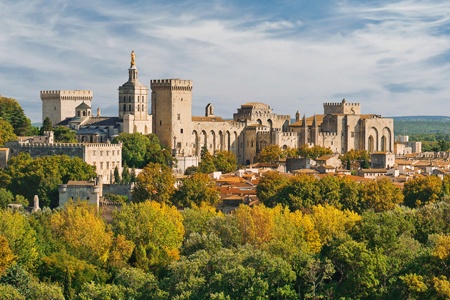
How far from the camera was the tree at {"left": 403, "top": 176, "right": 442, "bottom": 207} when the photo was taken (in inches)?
2849

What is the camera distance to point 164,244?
56.2 metres

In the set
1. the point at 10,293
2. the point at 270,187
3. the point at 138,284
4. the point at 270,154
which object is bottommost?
the point at 10,293

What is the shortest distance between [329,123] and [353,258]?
238 ft

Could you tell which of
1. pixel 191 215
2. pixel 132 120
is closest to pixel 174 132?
pixel 132 120

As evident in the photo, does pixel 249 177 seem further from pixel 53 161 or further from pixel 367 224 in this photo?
pixel 367 224

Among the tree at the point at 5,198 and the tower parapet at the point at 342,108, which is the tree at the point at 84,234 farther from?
the tower parapet at the point at 342,108

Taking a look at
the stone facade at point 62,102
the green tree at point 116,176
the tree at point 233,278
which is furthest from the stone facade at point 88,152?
the tree at point 233,278

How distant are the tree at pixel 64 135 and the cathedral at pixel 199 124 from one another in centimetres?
197

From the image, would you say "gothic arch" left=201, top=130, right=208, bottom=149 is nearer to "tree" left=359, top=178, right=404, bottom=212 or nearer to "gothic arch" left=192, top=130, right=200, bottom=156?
"gothic arch" left=192, top=130, right=200, bottom=156

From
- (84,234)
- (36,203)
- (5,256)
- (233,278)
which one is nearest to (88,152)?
(36,203)

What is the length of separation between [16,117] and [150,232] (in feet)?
142

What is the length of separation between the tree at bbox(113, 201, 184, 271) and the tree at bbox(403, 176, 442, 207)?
1697cm

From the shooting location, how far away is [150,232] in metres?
57.5

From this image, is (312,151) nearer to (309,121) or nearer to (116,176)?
(309,121)
